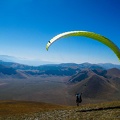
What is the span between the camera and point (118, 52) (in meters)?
6.03

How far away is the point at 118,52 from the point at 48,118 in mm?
27027

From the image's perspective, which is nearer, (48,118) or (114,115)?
(114,115)

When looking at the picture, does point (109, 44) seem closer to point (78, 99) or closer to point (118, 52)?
point (118, 52)

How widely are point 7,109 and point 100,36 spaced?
4147 centimetres

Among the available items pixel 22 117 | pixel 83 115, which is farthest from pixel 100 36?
pixel 22 117

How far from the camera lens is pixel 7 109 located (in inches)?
1764

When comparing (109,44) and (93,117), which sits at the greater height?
(109,44)

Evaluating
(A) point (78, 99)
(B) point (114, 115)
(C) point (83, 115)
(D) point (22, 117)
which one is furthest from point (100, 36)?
(A) point (78, 99)

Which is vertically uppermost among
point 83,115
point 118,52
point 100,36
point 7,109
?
point 100,36

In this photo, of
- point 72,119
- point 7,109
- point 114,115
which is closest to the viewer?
point 114,115

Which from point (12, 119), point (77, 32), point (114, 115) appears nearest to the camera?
point (77, 32)

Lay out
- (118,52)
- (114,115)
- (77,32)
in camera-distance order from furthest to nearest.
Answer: (114,115)
(77,32)
(118,52)

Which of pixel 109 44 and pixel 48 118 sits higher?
pixel 109 44

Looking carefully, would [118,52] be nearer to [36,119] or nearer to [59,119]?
[59,119]
